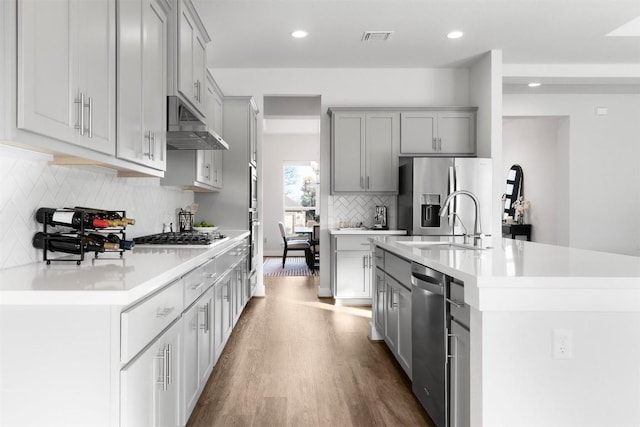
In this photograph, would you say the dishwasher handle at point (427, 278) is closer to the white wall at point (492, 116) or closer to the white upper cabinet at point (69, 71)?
the white upper cabinet at point (69, 71)

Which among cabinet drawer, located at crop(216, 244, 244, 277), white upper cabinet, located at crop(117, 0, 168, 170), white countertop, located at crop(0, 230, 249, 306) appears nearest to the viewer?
white countertop, located at crop(0, 230, 249, 306)

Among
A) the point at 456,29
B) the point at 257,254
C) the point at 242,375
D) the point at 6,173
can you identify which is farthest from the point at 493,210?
the point at 6,173

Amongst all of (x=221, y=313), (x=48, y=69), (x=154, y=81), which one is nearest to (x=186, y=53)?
(x=154, y=81)

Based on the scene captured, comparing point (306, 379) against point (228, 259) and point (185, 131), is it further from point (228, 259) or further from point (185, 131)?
point (185, 131)

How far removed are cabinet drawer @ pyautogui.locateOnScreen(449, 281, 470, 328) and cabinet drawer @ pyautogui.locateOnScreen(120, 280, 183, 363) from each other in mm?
1166

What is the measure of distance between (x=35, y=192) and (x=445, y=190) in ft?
12.9

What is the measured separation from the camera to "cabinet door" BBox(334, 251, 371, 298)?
514 centimetres

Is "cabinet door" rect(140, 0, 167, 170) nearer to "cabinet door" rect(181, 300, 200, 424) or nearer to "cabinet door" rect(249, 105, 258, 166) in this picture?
"cabinet door" rect(181, 300, 200, 424)

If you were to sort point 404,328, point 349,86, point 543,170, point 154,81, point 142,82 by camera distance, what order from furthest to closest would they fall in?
point 543,170, point 349,86, point 404,328, point 154,81, point 142,82

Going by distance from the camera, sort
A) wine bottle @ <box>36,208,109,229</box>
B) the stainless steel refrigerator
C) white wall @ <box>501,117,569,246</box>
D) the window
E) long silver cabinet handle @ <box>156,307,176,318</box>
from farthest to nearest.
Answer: the window, white wall @ <box>501,117,569,246</box>, the stainless steel refrigerator, wine bottle @ <box>36,208,109,229</box>, long silver cabinet handle @ <box>156,307,176,318</box>

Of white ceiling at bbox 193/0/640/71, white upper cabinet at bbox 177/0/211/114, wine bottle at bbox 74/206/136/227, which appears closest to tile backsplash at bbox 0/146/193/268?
wine bottle at bbox 74/206/136/227

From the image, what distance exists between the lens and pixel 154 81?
2.46m

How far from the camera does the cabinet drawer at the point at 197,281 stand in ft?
6.85

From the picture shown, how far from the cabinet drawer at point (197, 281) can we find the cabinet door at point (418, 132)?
10.9ft
